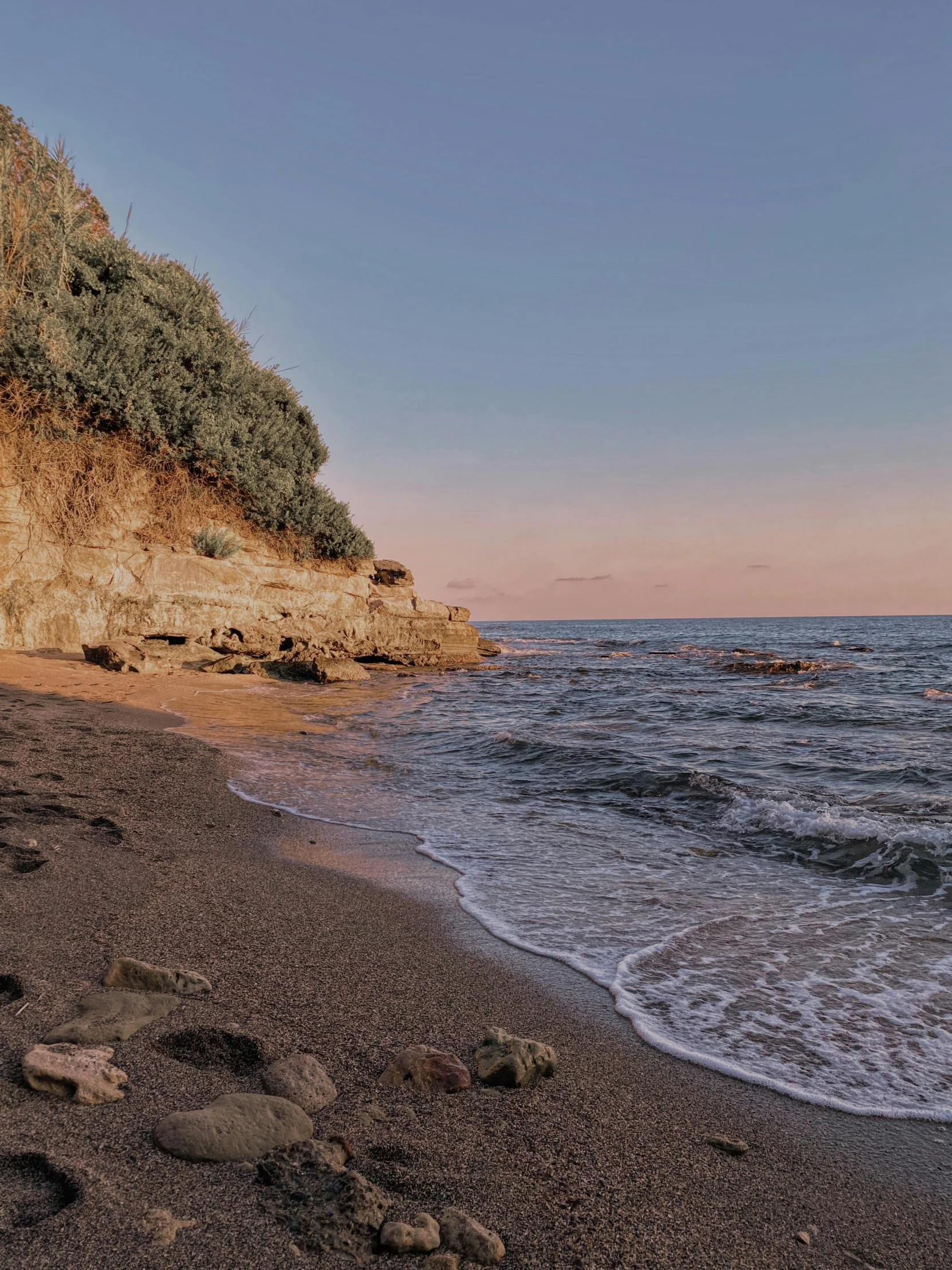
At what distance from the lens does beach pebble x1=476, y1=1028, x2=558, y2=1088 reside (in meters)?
2.17

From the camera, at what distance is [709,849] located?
5.27 metres

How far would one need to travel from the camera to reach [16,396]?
11.2 metres

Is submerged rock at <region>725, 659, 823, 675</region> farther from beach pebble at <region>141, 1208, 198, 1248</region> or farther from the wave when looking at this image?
beach pebble at <region>141, 1208, 198, 1248</region>

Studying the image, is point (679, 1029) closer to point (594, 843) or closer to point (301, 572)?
point (594, 843)

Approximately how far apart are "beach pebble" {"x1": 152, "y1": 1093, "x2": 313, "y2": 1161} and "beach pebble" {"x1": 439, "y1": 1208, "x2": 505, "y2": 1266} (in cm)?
48

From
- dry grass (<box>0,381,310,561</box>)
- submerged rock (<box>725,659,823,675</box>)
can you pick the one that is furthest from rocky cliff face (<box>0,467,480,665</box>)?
submerged rock (<box>725,659,823,675</box>)

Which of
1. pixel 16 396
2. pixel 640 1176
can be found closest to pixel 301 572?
pixel 16 396

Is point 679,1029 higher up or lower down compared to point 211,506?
lower down

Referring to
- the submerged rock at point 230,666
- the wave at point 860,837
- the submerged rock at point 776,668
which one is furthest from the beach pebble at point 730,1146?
the submerged rock at point 776,668

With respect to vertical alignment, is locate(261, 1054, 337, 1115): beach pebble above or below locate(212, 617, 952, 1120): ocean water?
above

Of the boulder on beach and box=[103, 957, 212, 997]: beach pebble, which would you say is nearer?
box=[103, 957, 212, 997]: beach pebble

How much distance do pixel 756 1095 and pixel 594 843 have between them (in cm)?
309

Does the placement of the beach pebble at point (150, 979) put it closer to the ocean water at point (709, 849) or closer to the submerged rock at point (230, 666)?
the ocean water at point (709, 849)

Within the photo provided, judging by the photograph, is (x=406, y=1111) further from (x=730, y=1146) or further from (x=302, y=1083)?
(x=730, y=1146)
